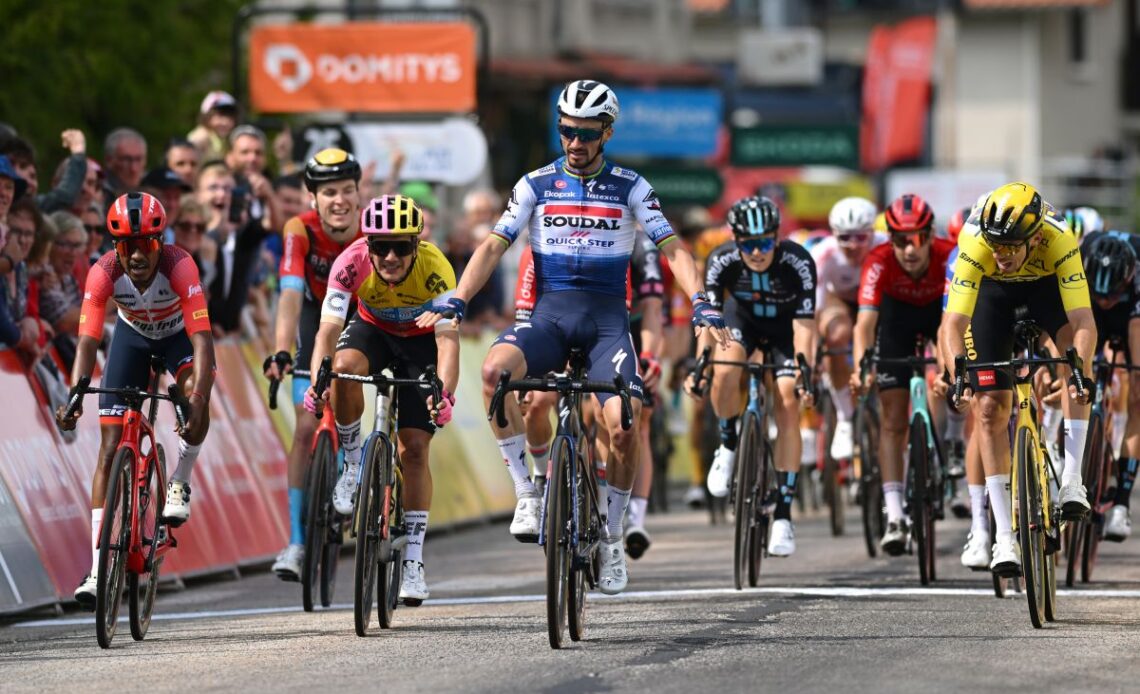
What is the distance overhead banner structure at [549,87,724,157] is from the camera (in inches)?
1289

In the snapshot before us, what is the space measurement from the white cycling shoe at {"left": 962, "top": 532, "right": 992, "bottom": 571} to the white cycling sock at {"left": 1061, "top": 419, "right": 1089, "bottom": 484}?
2.07 feet

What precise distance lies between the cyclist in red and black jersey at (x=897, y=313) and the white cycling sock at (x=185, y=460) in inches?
173

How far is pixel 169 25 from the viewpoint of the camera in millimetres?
21297

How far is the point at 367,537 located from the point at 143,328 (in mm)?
1649

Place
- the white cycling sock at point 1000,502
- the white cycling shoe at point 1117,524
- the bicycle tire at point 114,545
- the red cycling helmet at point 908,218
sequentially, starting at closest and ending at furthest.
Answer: the bicycle tire at point 114,545
the white cycling sock at point 1000,502
the white cycling shoe at point 1117,524
the red cycling helmet at point 908,218

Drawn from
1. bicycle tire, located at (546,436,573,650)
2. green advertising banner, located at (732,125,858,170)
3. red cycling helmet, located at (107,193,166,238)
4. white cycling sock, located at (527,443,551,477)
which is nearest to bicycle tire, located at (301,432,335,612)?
white cycling sock, located at (527,443,551,477)

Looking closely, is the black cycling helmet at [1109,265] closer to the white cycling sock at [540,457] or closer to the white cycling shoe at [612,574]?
the white cycling sock at [540,457]

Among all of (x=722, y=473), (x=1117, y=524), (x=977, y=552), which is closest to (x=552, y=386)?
(x=977, y=552)

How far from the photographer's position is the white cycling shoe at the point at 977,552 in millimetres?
13094

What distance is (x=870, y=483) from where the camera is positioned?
1630 centimetres

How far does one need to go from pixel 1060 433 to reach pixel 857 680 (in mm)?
5347

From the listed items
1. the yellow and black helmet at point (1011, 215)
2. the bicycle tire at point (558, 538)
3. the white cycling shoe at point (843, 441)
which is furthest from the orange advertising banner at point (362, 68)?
the bicycle tire at point (558, 538)

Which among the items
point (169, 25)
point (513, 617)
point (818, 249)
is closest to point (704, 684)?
point (513, 617)

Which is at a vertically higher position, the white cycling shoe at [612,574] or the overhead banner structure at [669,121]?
the overhead banner structure at [669,121]
